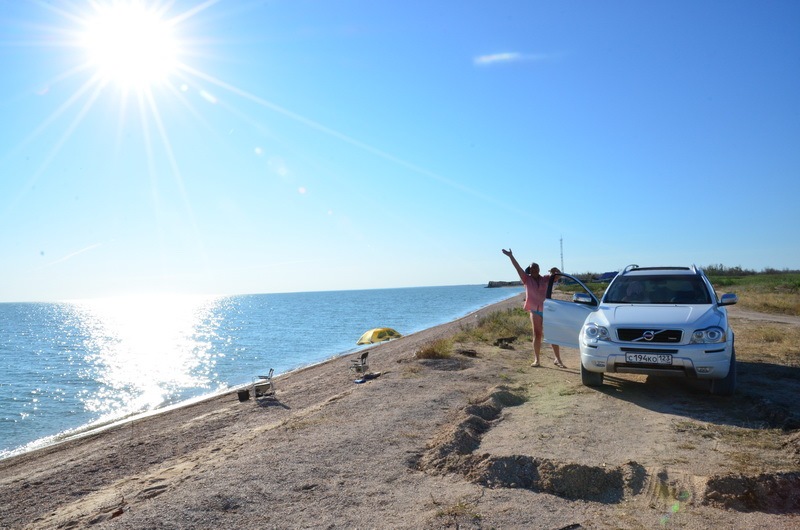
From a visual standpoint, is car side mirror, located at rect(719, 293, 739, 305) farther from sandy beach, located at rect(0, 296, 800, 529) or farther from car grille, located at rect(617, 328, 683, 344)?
sandy beach, located at rect(0, 296, 800, 529)

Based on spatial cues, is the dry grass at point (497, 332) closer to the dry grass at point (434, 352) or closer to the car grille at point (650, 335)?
the dry grass at point (434, 352)

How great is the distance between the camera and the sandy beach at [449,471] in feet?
12.3

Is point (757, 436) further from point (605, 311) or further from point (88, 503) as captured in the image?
point (88, 503)

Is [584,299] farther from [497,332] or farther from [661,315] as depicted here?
[497,332]

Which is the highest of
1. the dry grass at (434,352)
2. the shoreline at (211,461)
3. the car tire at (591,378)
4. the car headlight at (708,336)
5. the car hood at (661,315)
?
the car hood at (661,315)

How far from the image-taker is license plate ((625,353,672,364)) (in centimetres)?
673

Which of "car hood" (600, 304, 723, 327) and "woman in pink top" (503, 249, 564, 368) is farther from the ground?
"woman in pink top" (503, 249, 564, 368)

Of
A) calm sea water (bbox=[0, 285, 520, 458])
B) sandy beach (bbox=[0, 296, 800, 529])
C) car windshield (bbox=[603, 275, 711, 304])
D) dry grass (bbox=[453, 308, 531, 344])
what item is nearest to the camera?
sandy beach (bbox=[0, 296, 800, 529])

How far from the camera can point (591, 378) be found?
7844mm

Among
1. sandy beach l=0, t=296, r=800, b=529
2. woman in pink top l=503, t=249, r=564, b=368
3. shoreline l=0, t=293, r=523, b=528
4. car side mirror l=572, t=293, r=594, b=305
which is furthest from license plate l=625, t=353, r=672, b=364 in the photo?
woman in pink top l=503, t=249, r=564, b=368

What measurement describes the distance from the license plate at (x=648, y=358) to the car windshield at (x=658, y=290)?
142 cm

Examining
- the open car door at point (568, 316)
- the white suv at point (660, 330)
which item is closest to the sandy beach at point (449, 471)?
Answer: the white suv at point (660, 330)

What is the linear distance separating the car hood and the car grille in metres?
0.08

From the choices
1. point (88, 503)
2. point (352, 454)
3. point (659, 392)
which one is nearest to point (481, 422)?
point (352, 454)
